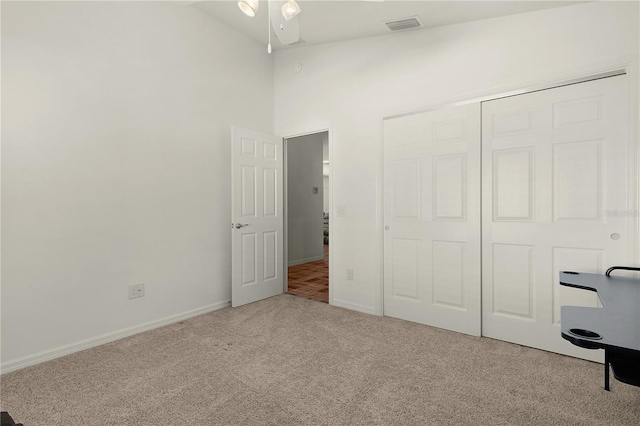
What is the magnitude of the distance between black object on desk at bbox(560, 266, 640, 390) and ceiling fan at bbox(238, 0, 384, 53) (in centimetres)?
173

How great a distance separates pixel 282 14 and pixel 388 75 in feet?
6.04

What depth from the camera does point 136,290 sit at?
9.68ft

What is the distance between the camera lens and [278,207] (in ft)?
13.7

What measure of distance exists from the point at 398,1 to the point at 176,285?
3174mm

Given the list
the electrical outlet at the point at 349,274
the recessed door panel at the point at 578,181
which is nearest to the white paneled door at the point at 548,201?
the recessed door panel at the point at 578,181

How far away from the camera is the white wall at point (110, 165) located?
2320 millimetres

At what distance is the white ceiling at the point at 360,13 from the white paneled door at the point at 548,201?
2.27 feet

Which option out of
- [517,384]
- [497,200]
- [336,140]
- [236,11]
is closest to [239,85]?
[236,11]

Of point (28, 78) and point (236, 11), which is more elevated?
point (236, 11)

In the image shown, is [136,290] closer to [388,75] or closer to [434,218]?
[434,218]

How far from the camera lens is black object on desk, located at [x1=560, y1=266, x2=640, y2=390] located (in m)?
0.95

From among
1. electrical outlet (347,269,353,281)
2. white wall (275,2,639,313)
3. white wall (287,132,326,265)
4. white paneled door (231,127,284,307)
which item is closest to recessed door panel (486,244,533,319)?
white wall (275,2,639,313)

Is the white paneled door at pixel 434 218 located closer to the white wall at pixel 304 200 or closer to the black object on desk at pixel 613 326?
the black object on desk at pixel 613 326

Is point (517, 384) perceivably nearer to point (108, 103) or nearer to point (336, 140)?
point (336, 140)
